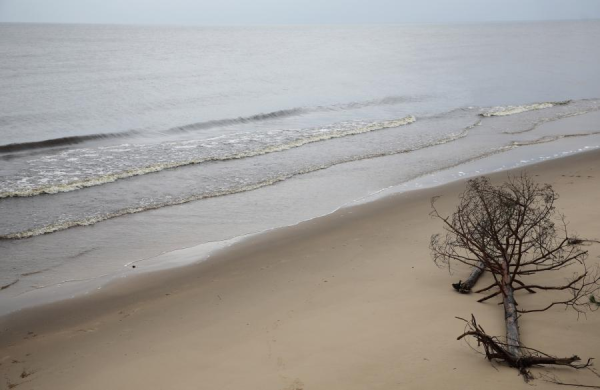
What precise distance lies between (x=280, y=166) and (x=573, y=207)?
26.8 ft

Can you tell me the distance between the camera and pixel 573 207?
9672 mm

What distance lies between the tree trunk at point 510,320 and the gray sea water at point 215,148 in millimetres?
5182

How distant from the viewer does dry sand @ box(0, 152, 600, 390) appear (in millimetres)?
5102

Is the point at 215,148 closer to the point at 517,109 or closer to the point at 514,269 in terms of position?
the point at 514,269

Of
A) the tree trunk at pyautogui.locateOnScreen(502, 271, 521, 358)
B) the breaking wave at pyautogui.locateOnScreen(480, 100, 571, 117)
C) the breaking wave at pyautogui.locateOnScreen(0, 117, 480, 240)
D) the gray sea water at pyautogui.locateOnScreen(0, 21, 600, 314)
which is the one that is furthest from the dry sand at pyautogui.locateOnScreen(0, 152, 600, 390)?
the breaking wave at pyautogui.locateOnScreen(480, 100, 571, 117)

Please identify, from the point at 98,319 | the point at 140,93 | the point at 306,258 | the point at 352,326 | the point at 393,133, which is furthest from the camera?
the point at 140,93

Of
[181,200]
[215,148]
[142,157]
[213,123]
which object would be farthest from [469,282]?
[213,123]

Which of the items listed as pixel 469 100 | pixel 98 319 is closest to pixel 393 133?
pixel 469 100

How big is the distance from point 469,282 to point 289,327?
85.8 inches

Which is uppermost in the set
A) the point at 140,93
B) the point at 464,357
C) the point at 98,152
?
the point at 140,93

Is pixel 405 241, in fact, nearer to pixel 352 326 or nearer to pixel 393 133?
pixel 352 326

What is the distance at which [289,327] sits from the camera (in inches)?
244

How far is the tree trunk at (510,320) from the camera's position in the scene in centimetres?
493

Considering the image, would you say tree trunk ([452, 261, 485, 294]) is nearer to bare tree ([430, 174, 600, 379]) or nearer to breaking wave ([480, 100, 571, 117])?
bare tree ([430, 174, 600, 379])
